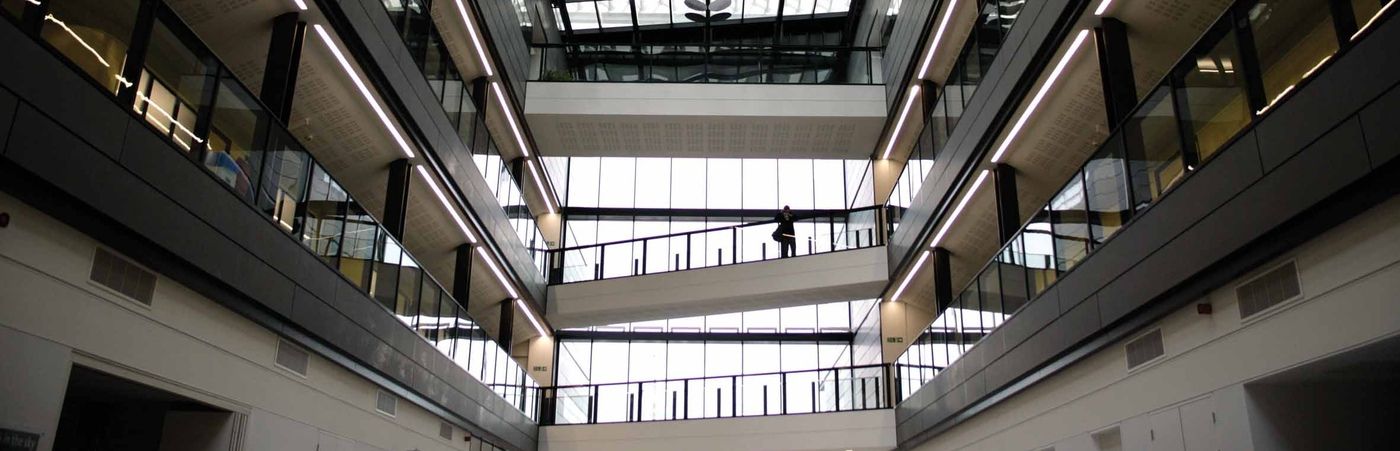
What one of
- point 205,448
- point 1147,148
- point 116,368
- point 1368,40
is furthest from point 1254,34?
point 205,448

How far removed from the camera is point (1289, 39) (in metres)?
7.30

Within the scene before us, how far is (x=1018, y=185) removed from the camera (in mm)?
16672

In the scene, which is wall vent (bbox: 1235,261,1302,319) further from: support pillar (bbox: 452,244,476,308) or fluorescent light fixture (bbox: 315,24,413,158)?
support pillar (bbox: 452,244,476,308)

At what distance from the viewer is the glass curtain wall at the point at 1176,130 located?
23.8ft

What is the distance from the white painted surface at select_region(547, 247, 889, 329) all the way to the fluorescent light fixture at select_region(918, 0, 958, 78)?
163 inches

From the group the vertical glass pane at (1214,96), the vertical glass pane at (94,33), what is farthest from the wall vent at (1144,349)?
the vertical glass pane at (94,33)

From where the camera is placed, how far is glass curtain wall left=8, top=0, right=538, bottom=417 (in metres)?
7.16

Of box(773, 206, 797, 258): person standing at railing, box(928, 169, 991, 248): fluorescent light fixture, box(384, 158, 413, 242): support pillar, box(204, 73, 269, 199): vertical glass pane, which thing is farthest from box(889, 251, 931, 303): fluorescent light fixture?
box(204, 73, 269, 199): vertical glass pane

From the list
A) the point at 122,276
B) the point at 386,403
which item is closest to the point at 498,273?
the point at 386,403

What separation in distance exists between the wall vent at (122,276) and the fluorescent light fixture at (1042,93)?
1086cm

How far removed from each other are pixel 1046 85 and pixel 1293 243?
21.2 ft

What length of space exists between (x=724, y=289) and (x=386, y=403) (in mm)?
10622

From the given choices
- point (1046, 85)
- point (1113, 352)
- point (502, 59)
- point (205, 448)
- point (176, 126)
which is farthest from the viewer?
point (502, 59)

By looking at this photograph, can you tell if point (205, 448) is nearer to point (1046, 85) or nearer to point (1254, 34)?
point (1254, 34)
